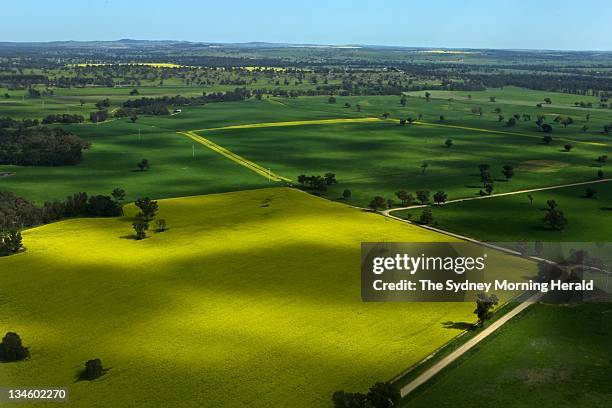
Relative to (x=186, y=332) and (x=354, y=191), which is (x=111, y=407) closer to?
(x=186, y=332)

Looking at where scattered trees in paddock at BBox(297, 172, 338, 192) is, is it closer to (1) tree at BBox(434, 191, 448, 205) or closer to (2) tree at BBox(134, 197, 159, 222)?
(1) tree at BBox(434, 191, 448, 205)

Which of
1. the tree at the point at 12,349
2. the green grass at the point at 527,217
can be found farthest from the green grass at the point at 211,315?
the green grass at the point at 527,217

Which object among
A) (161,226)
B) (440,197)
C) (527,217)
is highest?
(440,197)

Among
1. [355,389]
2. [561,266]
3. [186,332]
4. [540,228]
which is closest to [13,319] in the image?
[186,332]

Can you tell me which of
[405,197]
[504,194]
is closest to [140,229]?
[405,197]

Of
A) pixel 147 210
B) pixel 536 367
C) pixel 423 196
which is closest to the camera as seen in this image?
pixel 536 367

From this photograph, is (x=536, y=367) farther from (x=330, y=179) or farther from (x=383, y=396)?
(x=330, y=179)

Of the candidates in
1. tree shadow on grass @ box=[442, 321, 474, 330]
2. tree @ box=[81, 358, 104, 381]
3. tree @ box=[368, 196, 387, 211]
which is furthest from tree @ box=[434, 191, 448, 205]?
tree @ box=[81, 358, 104, 381]
